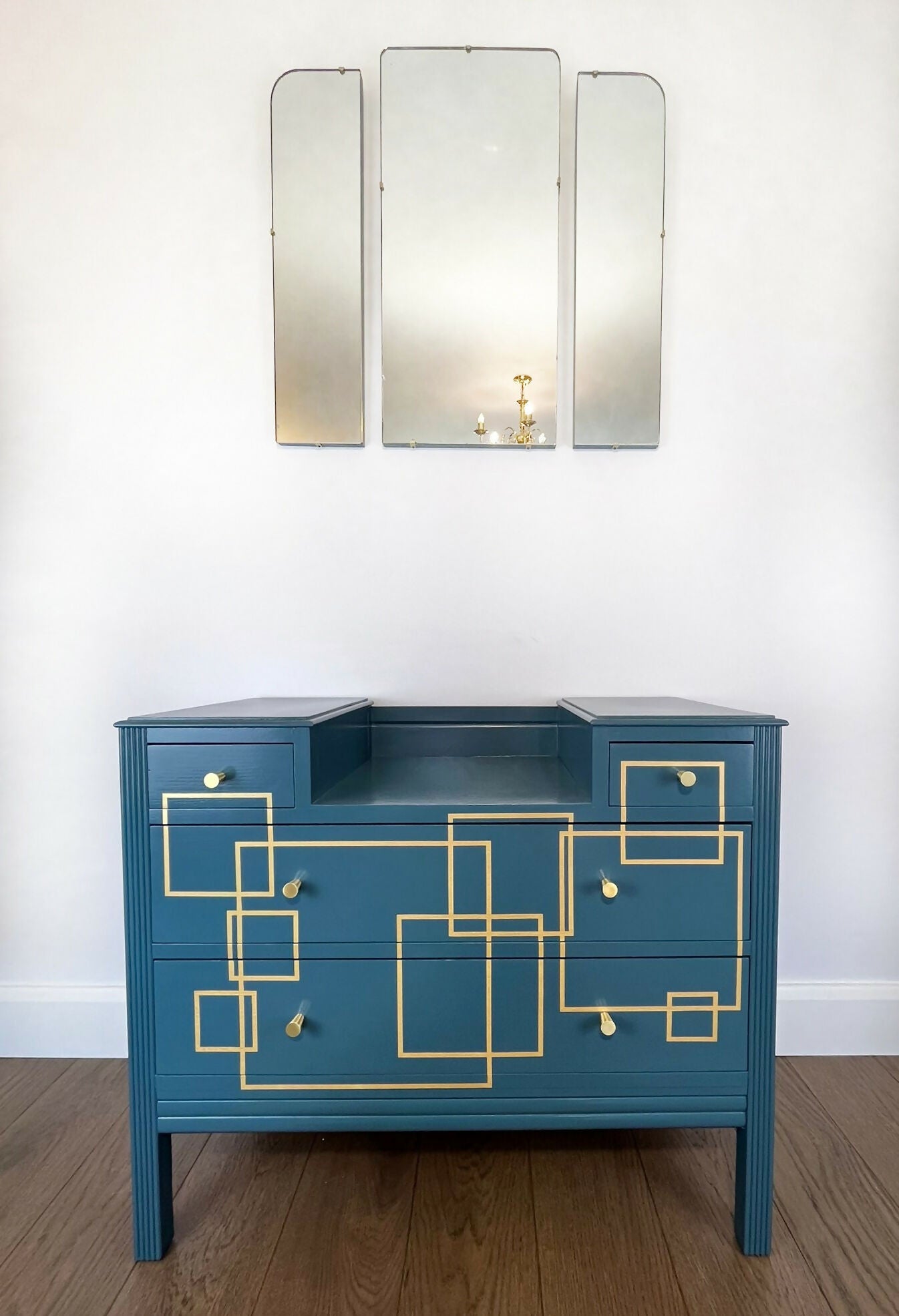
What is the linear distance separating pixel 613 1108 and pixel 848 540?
4.47 ft

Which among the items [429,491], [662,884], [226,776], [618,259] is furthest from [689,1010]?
[618,259]

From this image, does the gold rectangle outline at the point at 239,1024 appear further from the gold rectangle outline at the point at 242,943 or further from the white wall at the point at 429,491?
the white wall at the point at 429,491

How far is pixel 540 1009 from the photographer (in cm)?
119

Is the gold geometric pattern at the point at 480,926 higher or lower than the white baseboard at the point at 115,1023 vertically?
higher

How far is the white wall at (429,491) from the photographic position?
5.43 feet

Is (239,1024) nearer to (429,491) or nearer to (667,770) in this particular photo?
(667,770)

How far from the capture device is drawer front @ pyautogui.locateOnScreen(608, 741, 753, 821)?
119 cm

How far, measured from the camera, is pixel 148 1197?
3.83ft

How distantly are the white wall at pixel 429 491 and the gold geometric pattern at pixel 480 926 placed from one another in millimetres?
571

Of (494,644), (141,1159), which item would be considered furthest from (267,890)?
(494,644)

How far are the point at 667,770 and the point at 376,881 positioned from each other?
52 cm

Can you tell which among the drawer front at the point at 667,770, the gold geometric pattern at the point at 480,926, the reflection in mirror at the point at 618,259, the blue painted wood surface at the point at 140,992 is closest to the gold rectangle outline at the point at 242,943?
the gold geometric pattern at the point at 480,926

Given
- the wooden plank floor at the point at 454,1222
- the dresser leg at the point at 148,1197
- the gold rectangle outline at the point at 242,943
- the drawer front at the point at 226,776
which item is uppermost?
the drawer front at the point at 226,776

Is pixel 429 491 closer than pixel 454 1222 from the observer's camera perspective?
No
